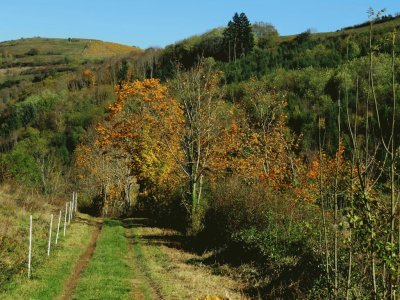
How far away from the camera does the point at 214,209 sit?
91.7 ft

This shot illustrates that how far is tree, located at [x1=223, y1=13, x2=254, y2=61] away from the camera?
421ft

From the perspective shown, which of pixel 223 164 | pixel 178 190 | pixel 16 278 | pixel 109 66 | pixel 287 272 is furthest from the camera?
pixel 109 66

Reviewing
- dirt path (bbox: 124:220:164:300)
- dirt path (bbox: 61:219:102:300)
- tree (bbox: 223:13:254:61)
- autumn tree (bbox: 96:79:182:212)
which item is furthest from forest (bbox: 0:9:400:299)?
tree (bbox: 223:13:254:61)

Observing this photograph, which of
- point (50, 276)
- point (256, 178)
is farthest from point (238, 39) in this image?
point (50, 276)

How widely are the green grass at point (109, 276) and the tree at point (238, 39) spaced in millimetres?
109902

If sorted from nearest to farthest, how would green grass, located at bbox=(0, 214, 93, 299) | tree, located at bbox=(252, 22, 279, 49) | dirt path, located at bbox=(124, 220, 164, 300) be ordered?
1. green grass, located at bbox=(0, 214, 93, 299)
2. dirt path, located at bbox=(124, 220, 164, 300)
3. tree, located at bbox=(252, 22, 279, 49)

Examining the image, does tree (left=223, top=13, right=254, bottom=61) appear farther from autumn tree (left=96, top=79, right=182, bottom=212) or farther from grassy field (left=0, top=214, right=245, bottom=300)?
grassy field (left=0, top=214, right=245, bottom=300)

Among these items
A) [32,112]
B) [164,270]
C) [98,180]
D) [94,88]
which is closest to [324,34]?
[94,88]

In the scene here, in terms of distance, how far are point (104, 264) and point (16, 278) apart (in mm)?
4694

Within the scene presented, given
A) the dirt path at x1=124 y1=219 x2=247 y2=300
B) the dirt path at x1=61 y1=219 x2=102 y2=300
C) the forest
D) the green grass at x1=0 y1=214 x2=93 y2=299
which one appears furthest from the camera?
the dirt path at x1=124 y1=219 x2=247 y2=300

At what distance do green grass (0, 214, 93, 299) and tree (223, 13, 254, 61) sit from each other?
364 feet

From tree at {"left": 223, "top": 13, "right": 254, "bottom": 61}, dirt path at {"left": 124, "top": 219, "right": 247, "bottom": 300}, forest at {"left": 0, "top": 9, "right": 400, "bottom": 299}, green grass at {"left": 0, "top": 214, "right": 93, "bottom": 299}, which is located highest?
tree at {"left": 223, "top": 13, "right": 254, "bottom": 61}

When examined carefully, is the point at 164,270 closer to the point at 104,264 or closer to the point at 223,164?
the point at 104,264

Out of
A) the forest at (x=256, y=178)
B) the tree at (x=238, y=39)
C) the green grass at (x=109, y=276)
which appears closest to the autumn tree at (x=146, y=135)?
the forest at (x=256, y=178)
